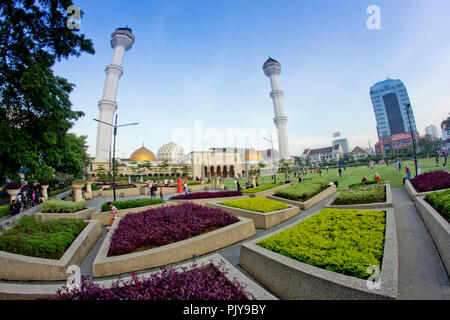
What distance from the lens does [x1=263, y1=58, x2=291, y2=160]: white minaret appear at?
101m

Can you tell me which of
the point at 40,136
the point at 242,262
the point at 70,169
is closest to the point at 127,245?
the point at 242,262

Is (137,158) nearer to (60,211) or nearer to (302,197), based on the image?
(60,211)

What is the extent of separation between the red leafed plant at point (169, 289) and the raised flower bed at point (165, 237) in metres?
1.74

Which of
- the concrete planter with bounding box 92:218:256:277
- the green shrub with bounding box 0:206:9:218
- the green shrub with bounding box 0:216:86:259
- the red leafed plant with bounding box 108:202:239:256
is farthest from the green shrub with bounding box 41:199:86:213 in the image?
the concrete planter with bounding box 92:218:256:277

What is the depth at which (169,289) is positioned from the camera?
3.28 metres

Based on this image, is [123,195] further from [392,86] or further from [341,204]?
[392,86]

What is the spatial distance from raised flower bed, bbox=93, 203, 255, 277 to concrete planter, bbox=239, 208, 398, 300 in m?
1.69

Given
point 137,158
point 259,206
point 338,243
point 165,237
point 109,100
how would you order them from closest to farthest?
point 338,243 → point 165,237 → point 259,206 → point 109,100 → point 137,158

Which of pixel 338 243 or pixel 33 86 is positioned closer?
pixel 338 243

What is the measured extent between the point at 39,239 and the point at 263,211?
7.68m

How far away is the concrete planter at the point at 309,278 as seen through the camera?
9.96 feet

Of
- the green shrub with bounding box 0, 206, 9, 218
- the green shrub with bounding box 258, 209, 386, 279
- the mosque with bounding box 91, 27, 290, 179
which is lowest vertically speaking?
the green shrub with bounding box 0, 206, 9, 218

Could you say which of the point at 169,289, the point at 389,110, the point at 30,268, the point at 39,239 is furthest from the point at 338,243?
the point at 389,110

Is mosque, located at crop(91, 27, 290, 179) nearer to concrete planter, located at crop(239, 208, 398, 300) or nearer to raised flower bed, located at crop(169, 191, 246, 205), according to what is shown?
raised flower bed, located at crop(169, 191, 246, 205)
